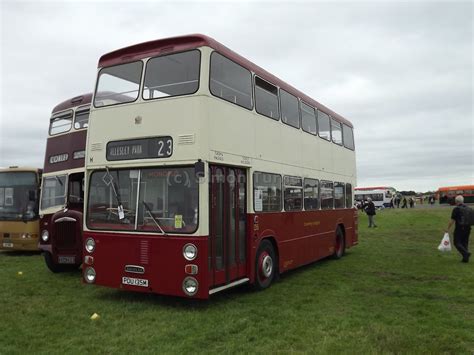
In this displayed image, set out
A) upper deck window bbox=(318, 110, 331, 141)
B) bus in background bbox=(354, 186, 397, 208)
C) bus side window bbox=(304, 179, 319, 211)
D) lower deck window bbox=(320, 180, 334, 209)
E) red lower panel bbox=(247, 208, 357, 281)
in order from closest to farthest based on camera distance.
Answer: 1. red lower panel bbox=(247, 208, 357, 281)
2. bus side window bbox=(304, 179, 319, 211)
3. lower deck window bbox=(320, 180, 334, 209)
4. upper deck window bbox=(318, 110, 331, 141)
5. bus in background bbox=(354, 186, 397, 208)

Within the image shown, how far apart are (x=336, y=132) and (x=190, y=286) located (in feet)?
28.3

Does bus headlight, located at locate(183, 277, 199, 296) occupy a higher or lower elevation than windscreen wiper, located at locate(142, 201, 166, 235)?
lower

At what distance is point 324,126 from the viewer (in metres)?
13.2

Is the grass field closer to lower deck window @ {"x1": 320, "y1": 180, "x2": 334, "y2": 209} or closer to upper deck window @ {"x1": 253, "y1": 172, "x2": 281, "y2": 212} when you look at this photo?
upper deck window @ {"x1": 253, "y1": 172, "x2": 281, "y2": 212}

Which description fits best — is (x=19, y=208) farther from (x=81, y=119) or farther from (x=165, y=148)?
(x=165, y=148)

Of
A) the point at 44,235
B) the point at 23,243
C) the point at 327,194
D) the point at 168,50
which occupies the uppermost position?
the point at 168,50

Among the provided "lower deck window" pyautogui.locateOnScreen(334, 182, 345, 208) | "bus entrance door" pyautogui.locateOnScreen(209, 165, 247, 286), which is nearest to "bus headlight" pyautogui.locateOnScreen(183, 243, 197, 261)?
"bus entrance door" pyautogui.locateOnScreen(209, 165, 247, 286)

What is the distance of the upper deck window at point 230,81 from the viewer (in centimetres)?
777

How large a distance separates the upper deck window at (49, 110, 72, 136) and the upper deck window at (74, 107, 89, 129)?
0.27 metres

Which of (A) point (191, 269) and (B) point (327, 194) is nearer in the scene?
(A) point (191, 269)

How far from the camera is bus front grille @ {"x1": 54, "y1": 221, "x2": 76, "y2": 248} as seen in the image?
10922 mm

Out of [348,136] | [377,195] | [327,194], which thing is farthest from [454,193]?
[327,194]

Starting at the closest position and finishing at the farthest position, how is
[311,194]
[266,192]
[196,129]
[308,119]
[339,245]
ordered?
[196,129]
[266,192]
[311,194]
[308,119]
[339,245]

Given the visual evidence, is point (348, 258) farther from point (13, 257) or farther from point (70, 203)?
point (13, 257)
